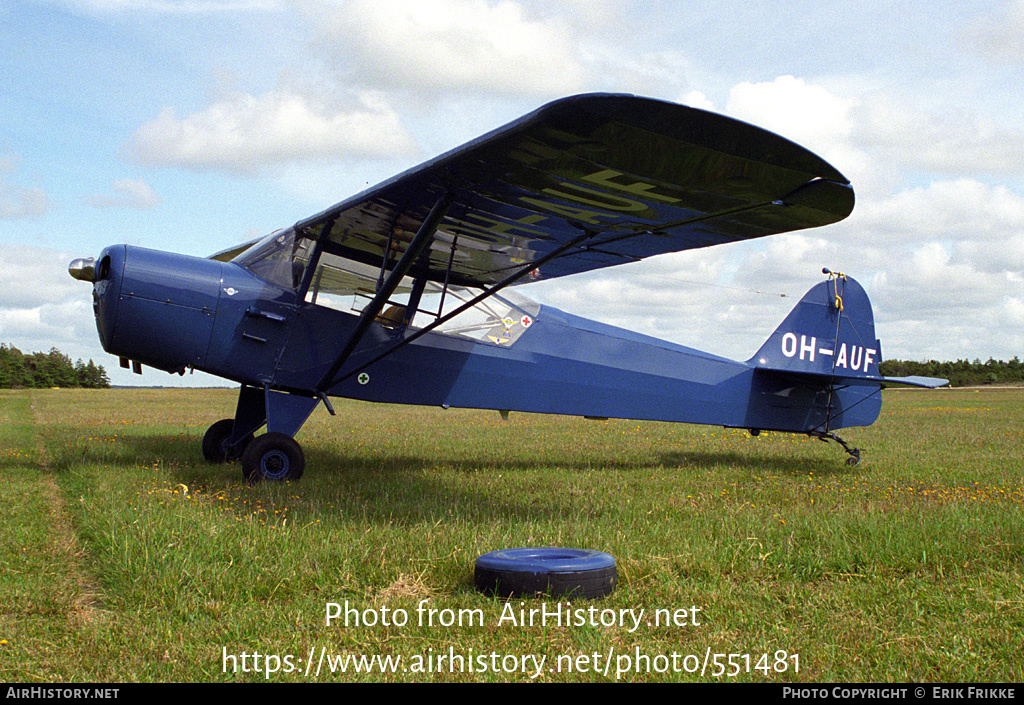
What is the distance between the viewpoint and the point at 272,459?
24.5ft

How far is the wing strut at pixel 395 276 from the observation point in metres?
6.13

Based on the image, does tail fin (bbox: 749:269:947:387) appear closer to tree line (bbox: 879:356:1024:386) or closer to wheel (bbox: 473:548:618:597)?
wheel (bbox: 473:548:618:597)

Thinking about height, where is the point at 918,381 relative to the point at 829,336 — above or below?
below

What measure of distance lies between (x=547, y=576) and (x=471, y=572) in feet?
2.12

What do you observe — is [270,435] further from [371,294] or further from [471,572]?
[471,572]

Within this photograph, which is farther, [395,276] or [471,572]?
[395,276]

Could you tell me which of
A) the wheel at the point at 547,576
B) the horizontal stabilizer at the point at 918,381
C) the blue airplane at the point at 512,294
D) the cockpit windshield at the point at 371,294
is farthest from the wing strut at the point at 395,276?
the horizontal stabilizer at the point at 918,381

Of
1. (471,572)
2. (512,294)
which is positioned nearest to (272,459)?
(512,294)

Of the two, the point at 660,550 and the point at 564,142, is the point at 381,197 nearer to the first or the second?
the point at 564,142

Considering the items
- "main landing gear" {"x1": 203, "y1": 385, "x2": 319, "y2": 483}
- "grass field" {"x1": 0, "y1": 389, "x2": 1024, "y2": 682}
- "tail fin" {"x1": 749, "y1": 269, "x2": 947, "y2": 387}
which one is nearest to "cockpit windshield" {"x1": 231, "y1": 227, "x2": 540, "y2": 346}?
"main landing gear" {"x1": 203, "y1": 385, "x2": 319, "y2": 483}

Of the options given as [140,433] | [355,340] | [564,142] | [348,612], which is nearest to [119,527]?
[348,612]

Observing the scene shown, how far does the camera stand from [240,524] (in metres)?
4.99

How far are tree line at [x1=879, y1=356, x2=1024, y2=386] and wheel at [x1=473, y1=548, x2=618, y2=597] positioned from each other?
89.0 m

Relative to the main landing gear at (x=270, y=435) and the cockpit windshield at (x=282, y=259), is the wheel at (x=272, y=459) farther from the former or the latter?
the cockpit windshield at (x=282, y=259)
